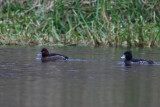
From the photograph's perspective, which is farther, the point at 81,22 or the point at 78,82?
the point at 81,22

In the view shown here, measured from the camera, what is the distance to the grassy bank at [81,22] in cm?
1727

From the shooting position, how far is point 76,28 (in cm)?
1955

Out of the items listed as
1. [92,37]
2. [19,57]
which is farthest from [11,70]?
[92,37]

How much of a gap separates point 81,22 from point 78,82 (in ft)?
34.8

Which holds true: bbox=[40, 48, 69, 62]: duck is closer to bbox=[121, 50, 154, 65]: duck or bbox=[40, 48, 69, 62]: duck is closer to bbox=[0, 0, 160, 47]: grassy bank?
bbox=[121, 50, 154, 65]: duck

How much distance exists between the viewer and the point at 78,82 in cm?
911

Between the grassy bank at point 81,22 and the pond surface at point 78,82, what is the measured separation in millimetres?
2649

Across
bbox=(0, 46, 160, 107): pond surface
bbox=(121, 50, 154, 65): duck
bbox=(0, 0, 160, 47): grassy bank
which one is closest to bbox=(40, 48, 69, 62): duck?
bbox=(0, 46, 160, 107): pond surface

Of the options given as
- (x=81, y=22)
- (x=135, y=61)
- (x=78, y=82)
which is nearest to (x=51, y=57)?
(x=135, y=61)

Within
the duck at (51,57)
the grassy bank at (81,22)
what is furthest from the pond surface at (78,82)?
the grassy bank at (81,22)

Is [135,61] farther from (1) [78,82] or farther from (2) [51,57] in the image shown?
(1) [78,82]

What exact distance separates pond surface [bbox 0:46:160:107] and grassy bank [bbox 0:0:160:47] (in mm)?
2649

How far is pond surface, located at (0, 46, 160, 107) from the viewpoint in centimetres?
725

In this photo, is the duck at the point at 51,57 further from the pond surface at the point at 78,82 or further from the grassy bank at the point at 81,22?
the grassy bank at the point at 81,22
